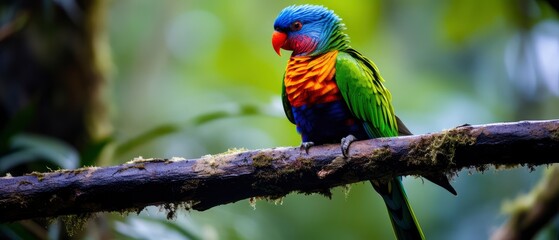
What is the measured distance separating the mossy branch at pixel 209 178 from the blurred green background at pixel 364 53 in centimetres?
445

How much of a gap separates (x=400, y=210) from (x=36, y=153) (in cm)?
294

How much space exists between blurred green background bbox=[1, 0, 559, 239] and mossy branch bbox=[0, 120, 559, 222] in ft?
14.6

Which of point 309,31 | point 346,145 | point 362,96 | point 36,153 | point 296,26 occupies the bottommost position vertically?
point 346,145

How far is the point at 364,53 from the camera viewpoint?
32.8 feet

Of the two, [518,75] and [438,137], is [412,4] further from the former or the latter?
[438,137]

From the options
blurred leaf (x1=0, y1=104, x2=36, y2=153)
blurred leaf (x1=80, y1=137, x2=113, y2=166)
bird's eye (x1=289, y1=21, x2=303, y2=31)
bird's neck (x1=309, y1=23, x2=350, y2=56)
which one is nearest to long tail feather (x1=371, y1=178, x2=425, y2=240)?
bird's neck (x1=309, y1=23, x2=350, y2=56)

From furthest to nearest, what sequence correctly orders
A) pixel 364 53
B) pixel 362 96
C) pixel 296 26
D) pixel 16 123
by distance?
pixel 364 53
pixel 16 123
pixel 296 26
pixel 362 96

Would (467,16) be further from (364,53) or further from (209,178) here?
(209,178)

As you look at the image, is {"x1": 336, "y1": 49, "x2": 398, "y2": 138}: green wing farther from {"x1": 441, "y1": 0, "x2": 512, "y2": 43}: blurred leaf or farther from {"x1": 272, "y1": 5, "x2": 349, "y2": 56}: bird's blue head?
{"x1": 441, "y1": 0, "x2": 512, "y2": 43}: blurred leaf

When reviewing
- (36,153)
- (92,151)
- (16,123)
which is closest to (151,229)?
(92,151)

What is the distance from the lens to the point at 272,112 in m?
4.89

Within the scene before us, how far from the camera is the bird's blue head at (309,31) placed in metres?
3.94

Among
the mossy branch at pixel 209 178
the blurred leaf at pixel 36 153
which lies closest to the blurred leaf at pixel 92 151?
the blurred leaf at pixel 36 153

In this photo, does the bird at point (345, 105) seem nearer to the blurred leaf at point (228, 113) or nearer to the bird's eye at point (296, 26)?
the bird's eye at point (296, 26)
